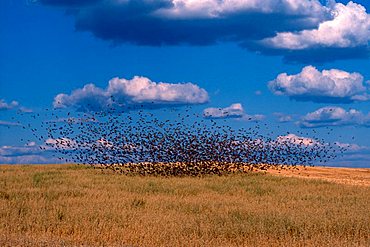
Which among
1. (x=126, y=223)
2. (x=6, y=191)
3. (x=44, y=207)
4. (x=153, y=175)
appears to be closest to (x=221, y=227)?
(x=126, y=223)

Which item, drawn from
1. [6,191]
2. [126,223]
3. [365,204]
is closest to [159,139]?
[6,191]

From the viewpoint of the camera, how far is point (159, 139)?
33469 mm

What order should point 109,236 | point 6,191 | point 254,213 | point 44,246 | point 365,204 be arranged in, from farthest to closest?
point 6,191, point 365,204, point 254,213, point 109,236, point 44,246

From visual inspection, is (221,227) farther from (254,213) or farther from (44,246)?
(44,246)

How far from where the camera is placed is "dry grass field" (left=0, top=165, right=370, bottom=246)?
465 inches

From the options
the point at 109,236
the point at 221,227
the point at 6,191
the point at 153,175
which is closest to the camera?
the point at 109,236

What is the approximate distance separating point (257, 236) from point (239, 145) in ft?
70.6

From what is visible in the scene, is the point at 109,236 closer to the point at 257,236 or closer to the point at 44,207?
the point at 257,236

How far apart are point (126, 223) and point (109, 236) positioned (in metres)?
1.51

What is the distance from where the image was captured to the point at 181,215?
15648mm

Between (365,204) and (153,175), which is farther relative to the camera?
(153,175)

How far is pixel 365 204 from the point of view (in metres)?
18.3

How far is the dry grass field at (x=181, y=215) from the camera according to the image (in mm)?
11812

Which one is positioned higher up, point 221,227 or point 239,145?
point 239,145
